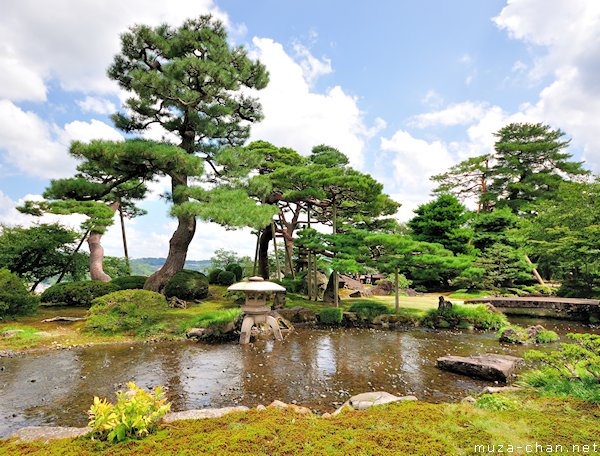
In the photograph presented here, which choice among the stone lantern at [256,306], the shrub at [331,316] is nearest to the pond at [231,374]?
the stone lantern at [256,306]

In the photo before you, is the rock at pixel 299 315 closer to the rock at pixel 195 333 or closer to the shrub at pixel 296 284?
the rock at pixel 195 333

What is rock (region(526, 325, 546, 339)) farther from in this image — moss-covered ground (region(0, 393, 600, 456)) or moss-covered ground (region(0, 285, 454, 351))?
moss-covered ground (region(0, 393, 600, 456))

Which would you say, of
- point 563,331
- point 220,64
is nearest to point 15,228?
point 220,64

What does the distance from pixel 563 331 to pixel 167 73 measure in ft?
60.0

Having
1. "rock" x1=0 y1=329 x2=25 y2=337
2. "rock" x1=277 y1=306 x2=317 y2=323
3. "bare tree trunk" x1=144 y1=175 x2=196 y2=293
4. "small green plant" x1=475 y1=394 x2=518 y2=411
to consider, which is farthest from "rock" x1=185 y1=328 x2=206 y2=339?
"small green plant" x1=475 y1=394 x2=518 y2=411

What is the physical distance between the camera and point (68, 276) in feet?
55.3

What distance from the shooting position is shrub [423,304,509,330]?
40.2 ft

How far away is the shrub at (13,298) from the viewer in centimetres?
992

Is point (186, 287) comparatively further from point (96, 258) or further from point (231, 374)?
point (231, 374)

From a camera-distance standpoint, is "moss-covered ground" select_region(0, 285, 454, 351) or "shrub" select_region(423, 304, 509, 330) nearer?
"moss-covered ground" select_region(0, 285, 454, 351)

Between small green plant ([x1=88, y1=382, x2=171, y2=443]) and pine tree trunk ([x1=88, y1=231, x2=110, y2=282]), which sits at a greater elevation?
pine tree trunk ([x1=88, y1=231, x2=110, y2=282])

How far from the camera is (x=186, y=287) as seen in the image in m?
13.7

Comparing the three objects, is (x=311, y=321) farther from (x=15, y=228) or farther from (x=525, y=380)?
(x=15, y=228)

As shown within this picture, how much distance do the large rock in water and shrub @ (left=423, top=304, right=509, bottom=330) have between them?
5169 millimetres
